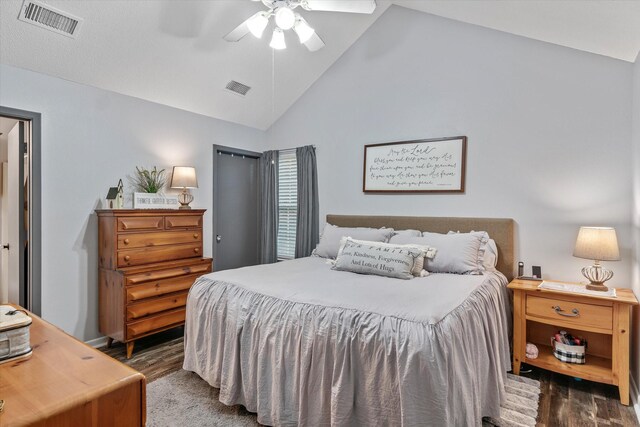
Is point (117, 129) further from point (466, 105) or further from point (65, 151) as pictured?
point (466, 105)

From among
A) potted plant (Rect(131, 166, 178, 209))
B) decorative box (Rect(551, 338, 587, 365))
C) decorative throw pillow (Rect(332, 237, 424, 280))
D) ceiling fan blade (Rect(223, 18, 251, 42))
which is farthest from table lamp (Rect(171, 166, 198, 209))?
decorative box (Rect(551, 338, 587, 365))

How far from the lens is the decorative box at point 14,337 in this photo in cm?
98

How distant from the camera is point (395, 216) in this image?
3721 millimetres

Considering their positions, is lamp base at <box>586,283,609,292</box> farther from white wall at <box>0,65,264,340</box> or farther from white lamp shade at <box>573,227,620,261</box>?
white wall at <box>0,65,264,340</box>

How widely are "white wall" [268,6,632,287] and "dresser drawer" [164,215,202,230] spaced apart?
155 centimetres

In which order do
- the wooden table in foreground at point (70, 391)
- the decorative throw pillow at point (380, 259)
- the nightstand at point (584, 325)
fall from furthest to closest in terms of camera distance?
the decorative throw pillow at point (380, 259) → the nightstand at point (584, 325) → the wooden table in foreground at point (70, 391)

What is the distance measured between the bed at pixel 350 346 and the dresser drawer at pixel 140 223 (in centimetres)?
99

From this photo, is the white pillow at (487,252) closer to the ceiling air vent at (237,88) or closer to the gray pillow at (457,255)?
the gray pillow at (457,255)

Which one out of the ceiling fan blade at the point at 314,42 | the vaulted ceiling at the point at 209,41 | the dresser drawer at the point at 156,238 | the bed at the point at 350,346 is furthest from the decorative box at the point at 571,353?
the dresser drawer at the point at 156,238

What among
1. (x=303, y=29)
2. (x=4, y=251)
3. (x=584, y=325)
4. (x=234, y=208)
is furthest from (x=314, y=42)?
(x=4, y=251)

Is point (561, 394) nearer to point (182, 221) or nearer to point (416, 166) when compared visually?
point (416, 166)

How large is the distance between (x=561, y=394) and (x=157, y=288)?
10.9 ft

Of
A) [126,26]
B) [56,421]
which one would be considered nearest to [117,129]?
[126,26]

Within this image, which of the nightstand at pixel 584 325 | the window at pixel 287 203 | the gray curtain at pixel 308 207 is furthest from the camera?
the window at pixel 287 203
